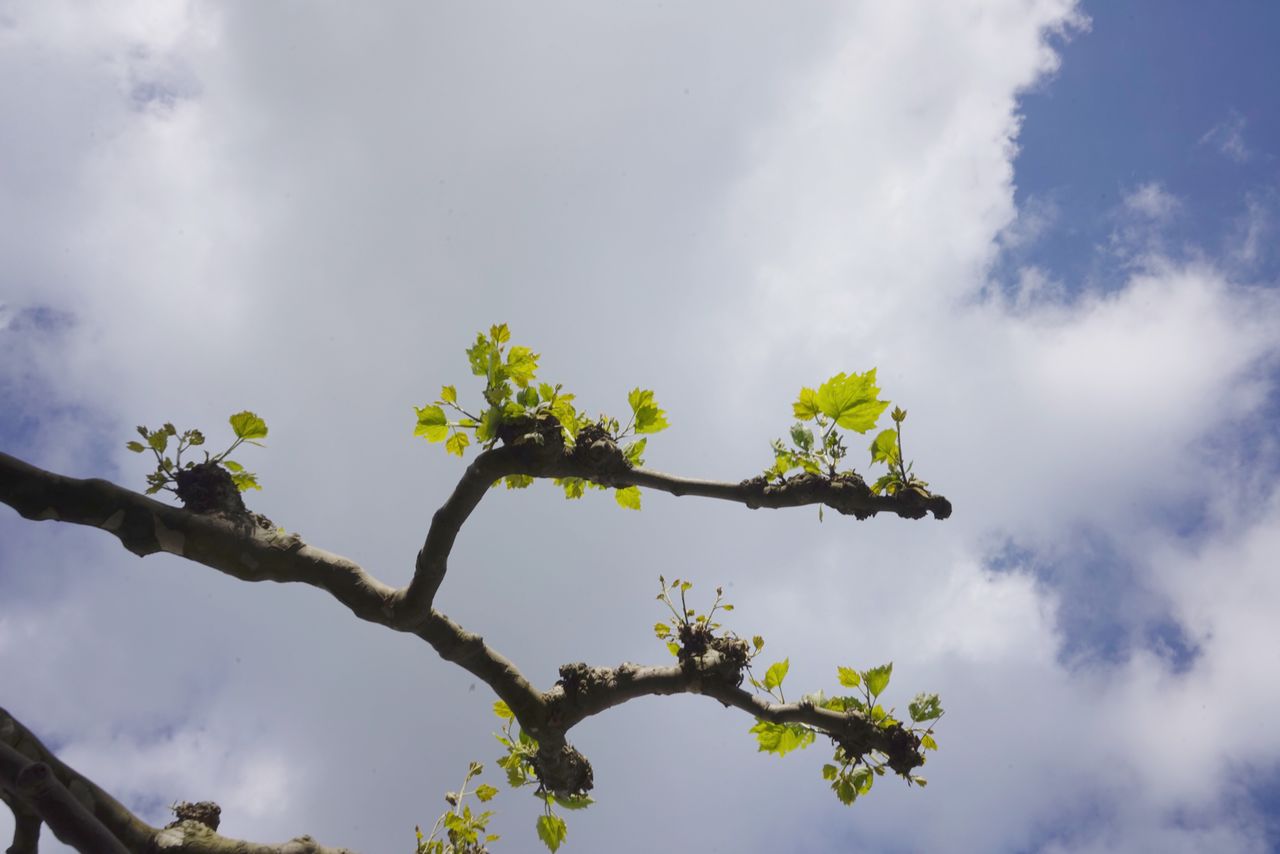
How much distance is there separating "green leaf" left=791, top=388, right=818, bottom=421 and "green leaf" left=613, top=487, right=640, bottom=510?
1.14 meters

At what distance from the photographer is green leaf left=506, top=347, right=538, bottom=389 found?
4250mm

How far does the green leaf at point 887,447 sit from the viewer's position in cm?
441

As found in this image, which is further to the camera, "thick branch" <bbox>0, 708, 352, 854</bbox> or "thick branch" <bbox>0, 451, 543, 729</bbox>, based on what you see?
"thick branch" <bbox>0, 451, 543, 729</bbox>

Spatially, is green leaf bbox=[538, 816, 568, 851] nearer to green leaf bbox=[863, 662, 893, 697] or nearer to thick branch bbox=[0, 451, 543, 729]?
thick branch bbox=[0, 451, 543, 729]

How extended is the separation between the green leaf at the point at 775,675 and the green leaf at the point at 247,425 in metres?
3.49

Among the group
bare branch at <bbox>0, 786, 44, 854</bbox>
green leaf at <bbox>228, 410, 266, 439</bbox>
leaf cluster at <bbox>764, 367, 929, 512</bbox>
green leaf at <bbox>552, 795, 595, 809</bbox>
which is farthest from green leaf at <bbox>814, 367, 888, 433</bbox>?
bare branch at <bbox>0, 786, 44, 854</bbox>

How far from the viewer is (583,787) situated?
4766mm

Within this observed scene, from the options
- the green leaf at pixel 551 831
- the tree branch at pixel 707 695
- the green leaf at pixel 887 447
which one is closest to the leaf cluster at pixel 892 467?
the green leaf at pixel 887 447

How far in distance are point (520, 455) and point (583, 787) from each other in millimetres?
2271

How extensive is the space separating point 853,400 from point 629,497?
1.54 metres

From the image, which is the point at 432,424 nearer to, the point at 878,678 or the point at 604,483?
the point at 604,483

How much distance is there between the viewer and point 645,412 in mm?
4566

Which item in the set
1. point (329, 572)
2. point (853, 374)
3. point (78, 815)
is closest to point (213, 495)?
point (329, 572)

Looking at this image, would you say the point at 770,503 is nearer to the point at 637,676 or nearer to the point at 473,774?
the point at 637,676
